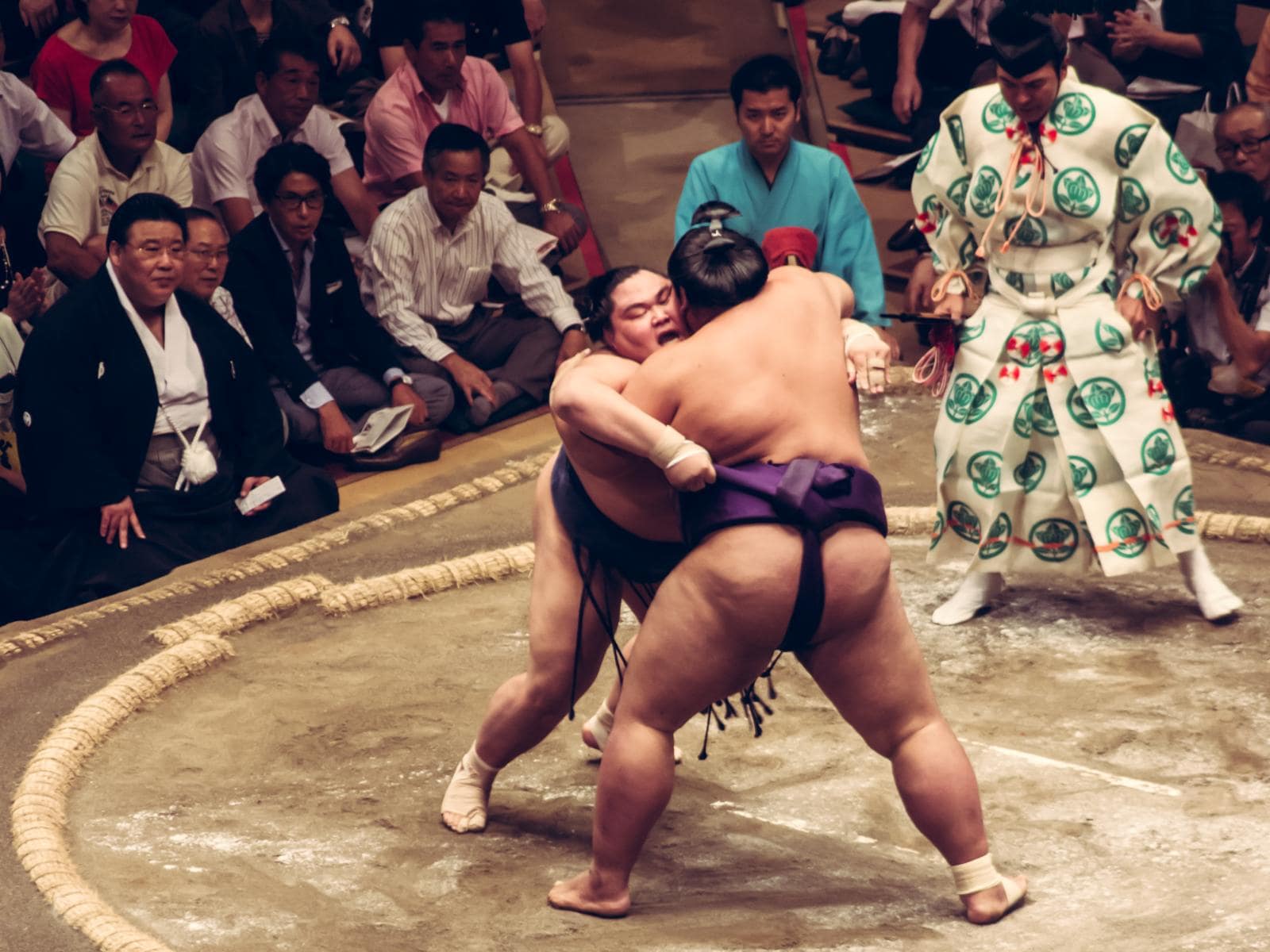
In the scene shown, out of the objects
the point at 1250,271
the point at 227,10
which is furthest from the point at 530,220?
the point at 1250,271

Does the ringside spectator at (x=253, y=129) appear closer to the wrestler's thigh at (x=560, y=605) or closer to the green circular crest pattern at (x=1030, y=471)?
the green circular crest pattern at (x=1030, y=471)

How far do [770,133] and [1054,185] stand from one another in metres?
0.86

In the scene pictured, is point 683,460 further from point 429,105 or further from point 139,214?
point 429,105

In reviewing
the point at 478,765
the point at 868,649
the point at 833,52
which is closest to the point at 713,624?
the point at 868,649

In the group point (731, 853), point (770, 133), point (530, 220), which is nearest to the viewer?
point (731, 853)

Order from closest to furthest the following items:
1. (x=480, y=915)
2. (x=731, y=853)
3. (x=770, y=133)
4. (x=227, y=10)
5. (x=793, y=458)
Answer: (x=793, y=458) < (x=480, y=915) < (x=731, y=853) < (x=770, y=133) < (x=227, y=10)

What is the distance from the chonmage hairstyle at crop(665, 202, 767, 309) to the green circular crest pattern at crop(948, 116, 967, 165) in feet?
3.87

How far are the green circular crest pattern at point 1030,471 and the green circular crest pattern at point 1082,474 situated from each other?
6 centimetres

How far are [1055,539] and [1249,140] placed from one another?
1585 mm

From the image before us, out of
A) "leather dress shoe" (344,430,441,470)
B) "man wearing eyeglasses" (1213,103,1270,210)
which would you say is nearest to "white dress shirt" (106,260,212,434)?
"leather dress shoe" (344,430,441,470)

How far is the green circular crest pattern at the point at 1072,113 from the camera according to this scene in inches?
120

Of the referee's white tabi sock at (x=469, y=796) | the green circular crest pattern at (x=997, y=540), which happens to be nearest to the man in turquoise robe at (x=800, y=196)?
the green circular crest pattern at (x=997, y=540)

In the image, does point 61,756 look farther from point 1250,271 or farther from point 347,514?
point 1250,271

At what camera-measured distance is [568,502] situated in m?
2.32
